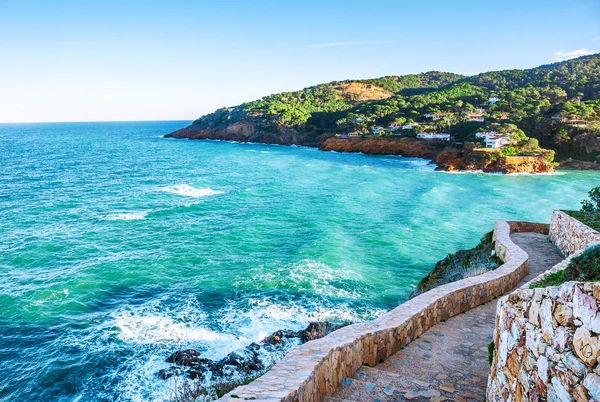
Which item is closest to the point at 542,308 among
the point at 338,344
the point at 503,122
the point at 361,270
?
the point at 338,344

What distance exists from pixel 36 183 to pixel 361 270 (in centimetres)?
4154

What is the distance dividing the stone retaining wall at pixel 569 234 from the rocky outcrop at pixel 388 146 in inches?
2337

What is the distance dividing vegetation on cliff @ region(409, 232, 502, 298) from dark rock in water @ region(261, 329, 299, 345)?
5.64 meters

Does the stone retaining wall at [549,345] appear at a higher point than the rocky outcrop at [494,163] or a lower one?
higher

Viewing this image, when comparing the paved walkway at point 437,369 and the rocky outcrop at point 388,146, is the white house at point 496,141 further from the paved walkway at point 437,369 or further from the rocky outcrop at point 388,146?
A: the paved walkway at point 437,369

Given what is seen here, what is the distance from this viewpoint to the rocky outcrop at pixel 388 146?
77.0 metres

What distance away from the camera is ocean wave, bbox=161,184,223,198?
4202cm

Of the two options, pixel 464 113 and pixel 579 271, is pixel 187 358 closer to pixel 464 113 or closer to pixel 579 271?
pixel 579 271

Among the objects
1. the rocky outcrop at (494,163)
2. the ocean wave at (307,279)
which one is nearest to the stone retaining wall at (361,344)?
the ocean wave at (307,279)

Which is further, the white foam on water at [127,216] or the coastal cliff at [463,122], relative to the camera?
the coastal cliff at [463,122]

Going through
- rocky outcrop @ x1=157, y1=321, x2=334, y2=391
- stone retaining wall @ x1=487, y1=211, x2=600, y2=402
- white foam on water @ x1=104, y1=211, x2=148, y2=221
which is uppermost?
stone retaining wall @ x1=487, y1=211, x2=600, y2=402

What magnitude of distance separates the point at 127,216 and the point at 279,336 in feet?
73.4

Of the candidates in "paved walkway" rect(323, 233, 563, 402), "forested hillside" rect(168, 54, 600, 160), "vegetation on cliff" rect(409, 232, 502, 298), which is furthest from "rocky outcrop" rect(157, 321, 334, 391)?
"forested hillside" rect(168, 54, 600, 160)

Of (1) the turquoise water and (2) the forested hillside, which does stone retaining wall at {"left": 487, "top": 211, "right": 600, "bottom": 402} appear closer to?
(1) the turquoise water
